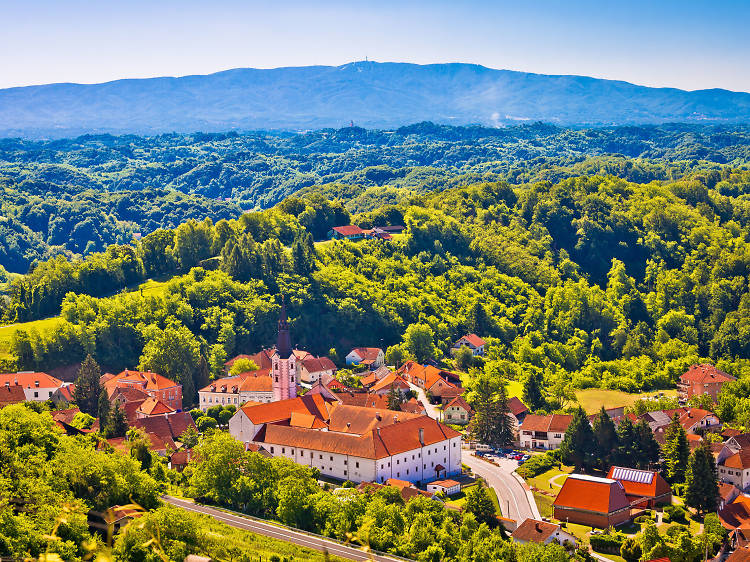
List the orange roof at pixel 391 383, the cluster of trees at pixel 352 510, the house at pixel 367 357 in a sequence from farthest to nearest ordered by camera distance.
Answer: the house at pixel 367 357, the orange roof at pixel 391 383, the cluster of trees at pixel 352 510

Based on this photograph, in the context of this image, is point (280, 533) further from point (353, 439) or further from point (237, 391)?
point (237, 391)

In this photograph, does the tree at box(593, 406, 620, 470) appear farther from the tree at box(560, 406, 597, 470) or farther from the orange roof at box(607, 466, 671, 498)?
the orange roof at box(607, 466, 671, 498)

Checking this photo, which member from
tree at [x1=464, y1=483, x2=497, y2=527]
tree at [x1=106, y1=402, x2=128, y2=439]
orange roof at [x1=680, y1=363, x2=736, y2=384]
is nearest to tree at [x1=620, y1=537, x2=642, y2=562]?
tree at [x1=464, y1=483, x2=497, y2=527]

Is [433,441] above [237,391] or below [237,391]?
above

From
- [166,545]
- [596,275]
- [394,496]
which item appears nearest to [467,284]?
[596,275]

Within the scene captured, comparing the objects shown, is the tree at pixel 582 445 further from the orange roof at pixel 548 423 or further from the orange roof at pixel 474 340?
the orange roof at pixel 474 340

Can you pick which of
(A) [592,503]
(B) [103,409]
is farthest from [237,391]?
(A) [592,503]

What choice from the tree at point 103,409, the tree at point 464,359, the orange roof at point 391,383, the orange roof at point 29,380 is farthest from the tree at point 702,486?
the orange roof at point 29,380
